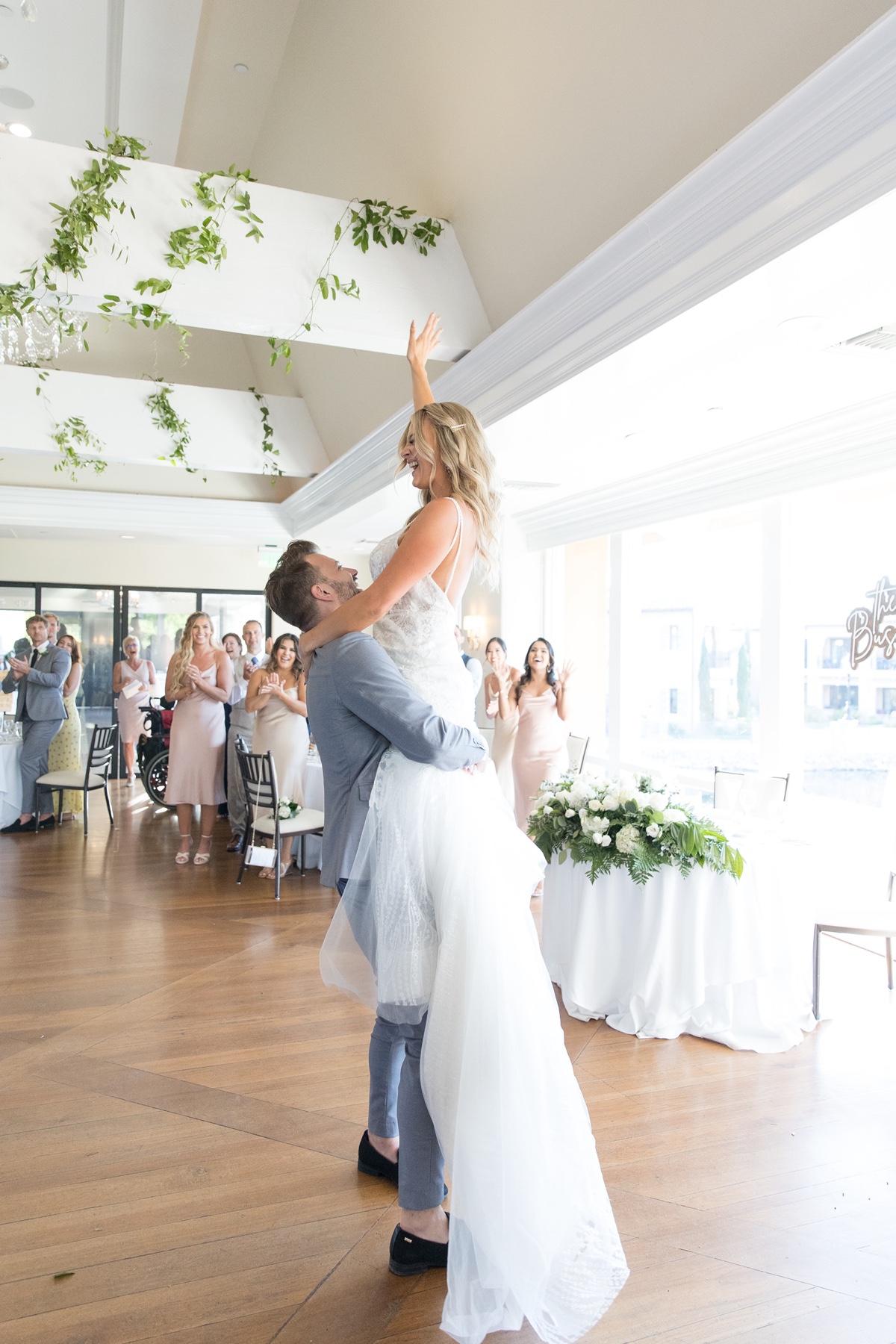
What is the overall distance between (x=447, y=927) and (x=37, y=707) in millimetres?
7276

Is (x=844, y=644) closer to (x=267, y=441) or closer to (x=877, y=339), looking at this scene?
(x=877, y=339)

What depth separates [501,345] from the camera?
16.1 ft

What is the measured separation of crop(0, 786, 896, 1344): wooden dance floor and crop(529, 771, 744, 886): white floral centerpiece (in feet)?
2.39

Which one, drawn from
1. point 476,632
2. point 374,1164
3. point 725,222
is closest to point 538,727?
point 476,632

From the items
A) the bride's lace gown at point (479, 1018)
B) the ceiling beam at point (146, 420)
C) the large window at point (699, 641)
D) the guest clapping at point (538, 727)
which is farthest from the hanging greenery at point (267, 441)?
the bride's lace gown at point (479, 1018)

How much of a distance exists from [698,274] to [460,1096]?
3.05 metres

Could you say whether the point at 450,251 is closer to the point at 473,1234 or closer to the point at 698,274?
the point at 698,274

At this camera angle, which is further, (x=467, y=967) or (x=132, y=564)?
(x=132, y=564)

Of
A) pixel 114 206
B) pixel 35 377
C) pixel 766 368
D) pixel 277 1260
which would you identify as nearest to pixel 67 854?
pixel 35 377

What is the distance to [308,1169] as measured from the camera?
2674 millimetres

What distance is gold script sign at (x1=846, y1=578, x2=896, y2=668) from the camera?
221 inches

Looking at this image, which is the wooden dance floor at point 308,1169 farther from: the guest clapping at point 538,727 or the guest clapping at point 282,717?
the guest clapping at point 538,727

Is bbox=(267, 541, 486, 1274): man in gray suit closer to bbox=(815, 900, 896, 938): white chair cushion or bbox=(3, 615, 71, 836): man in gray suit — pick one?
bbox=(815, 900, 896, 938): white chair cushion

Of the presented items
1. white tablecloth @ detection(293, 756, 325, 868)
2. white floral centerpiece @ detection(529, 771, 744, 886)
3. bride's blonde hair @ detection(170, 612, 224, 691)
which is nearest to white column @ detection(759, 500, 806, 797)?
white floral centerpiece @ detection(529, 771, 744, 886)
